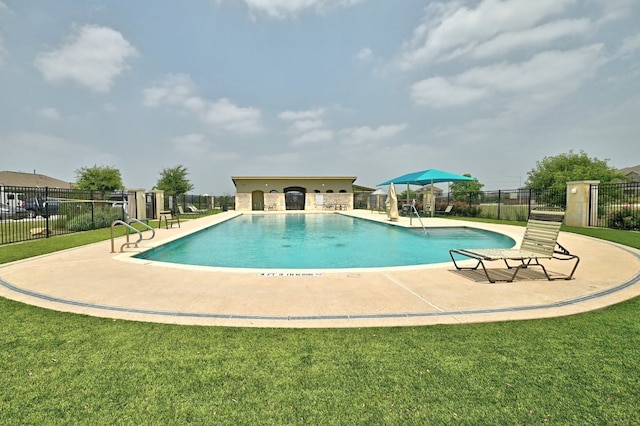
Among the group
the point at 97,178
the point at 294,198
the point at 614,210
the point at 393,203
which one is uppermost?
the point at 97,178

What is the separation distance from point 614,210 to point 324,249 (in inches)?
498

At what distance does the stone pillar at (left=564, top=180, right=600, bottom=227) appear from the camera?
12.7m

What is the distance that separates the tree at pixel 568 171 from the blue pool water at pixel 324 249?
62.4ft

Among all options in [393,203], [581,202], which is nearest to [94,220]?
[393,203]

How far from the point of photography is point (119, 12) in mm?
12672

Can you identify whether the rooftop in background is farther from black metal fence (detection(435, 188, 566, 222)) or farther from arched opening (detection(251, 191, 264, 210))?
black metal fence (detection(435, 188, 566, 222))

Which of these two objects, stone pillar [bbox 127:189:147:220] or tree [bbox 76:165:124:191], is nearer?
stone pillar [bbox 127:189:147:220]

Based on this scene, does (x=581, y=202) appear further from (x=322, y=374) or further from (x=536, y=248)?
(x=322, y=374)

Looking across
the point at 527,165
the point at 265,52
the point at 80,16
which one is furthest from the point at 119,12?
the point at 527,165

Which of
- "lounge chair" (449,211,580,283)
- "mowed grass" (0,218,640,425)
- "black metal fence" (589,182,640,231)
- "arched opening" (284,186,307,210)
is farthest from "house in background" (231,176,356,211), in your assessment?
"mowed grass" (0,218,640,425)

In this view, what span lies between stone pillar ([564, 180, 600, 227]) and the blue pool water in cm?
404

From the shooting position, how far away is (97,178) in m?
32.8

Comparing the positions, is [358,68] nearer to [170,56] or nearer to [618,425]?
[170,56]

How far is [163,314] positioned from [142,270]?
272 cm
